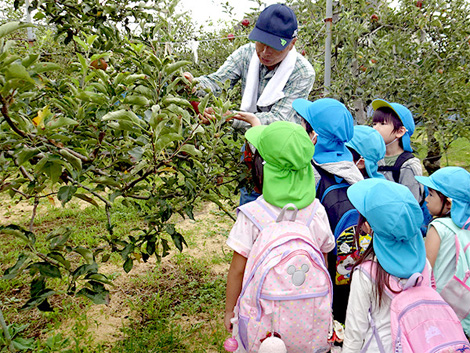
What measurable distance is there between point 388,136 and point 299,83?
0.80m

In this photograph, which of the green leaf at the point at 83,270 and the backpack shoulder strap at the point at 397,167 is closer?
the green leaf at the point at 83,270

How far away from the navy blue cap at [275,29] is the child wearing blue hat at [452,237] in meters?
1.09

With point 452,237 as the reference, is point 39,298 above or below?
below

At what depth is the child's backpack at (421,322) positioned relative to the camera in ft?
4.34

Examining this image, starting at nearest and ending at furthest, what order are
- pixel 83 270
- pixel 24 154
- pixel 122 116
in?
1. pixel 24 154
2. pixel 122 116
3. pixel 83 270

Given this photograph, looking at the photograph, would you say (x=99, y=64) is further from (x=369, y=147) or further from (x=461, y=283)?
(x=461, y=283)

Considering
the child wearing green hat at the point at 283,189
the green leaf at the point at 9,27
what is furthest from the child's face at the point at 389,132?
the green leaf at the point at 9,27

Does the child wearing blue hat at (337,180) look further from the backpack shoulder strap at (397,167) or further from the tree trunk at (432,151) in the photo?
the tree trunk at (432,151)

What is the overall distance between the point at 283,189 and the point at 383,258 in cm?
45

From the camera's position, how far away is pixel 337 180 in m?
2.01

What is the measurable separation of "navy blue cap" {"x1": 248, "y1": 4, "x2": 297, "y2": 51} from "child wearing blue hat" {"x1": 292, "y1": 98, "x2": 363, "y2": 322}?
1.30 feet

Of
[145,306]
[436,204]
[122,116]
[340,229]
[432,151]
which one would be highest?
[122,116]

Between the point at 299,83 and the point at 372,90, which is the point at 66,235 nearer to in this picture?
the point at 299,83

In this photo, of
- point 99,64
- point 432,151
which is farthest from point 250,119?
point 432,151
